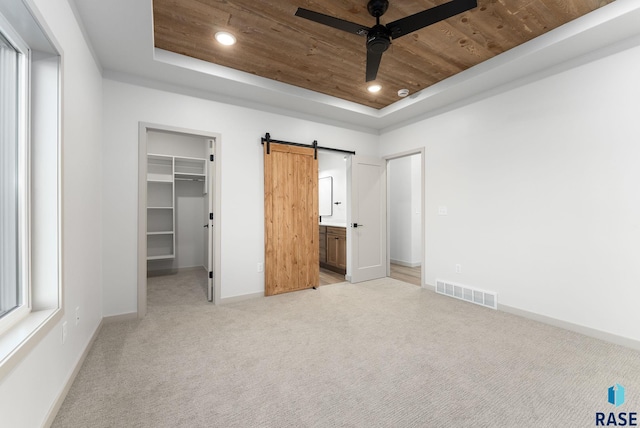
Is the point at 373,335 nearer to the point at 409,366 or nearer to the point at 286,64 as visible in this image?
the point at 409,366

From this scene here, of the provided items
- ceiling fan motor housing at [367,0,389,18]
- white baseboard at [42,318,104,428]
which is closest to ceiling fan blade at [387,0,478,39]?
ceiling fan motor housing at [367,0,389,18]

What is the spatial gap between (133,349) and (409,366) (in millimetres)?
2243

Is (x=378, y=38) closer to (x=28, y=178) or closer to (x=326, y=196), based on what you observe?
(x=28, y=178)

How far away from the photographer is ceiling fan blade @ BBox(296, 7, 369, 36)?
1.94 m

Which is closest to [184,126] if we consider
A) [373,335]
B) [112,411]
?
[112,411]

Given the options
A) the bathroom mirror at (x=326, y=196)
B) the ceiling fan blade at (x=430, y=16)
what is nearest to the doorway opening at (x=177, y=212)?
the bathroom mirror at (x=326, y=196)

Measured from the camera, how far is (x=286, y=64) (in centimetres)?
A: 302

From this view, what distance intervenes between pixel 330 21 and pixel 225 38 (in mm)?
1106

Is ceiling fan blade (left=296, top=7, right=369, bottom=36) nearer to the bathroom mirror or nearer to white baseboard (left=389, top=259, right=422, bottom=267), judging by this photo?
the bathroom mirror

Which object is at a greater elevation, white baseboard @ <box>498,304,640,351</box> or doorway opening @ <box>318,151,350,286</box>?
doorway opening @ <box>318,151,350,286</box>

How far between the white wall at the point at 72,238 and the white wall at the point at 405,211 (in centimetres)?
521

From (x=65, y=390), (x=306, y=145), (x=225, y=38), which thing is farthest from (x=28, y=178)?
(x=306, y=145)

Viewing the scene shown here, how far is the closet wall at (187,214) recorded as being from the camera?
525 cm

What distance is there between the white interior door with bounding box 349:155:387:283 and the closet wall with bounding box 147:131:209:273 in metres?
2.89
